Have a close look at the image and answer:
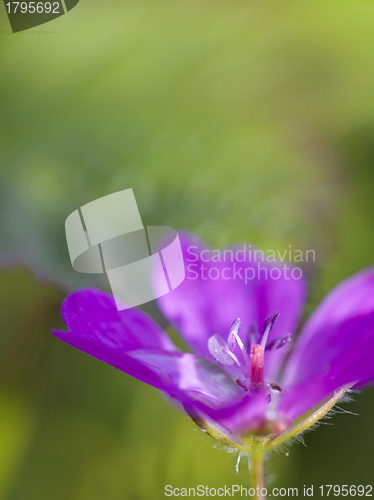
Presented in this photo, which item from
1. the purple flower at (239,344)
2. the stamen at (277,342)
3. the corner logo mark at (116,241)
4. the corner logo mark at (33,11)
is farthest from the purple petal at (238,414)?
the corner logo mark at (33,11)

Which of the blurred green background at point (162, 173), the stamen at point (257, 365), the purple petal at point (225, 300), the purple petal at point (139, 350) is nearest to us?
the purple petal at point (139, 350)

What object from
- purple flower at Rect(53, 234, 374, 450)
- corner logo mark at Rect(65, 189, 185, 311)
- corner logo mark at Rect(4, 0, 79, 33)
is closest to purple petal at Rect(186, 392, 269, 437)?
purple flower at Rect(53, 234, 374, 450)

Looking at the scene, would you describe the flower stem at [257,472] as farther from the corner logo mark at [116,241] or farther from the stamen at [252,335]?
the corner logo mark at [116,241]

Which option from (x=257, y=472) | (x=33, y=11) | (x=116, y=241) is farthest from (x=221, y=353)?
(x=33, y=11)

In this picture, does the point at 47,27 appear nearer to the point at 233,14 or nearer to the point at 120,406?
the point at 233,14

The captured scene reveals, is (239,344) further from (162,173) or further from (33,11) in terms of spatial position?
(33,11)

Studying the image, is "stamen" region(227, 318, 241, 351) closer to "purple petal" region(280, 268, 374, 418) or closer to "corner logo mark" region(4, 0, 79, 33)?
"purple petal" region(280, 268, 374, 418)

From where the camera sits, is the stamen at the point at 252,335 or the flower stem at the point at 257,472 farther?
the stamen at the point at 252,335
